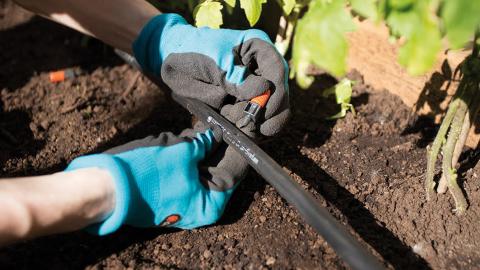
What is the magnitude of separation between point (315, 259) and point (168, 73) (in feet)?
2.56

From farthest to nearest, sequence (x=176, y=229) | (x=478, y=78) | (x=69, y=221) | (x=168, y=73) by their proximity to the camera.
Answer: (x=168, y=73) → (x=176, y=229) → (x=478, y=78) → (x=69, y=221)

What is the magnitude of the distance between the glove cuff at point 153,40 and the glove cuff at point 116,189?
22.1 inches

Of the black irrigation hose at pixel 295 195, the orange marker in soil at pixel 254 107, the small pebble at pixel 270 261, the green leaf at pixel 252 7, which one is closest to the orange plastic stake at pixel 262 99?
the orange marker in soil at pixel 254 107

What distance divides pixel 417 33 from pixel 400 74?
1049 millimetres

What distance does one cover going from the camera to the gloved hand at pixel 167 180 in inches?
49.6

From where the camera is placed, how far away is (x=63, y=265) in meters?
1.36

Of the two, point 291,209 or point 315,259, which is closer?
point 315,259

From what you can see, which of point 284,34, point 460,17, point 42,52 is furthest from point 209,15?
point 42,52

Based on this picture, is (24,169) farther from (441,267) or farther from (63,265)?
(441,267)

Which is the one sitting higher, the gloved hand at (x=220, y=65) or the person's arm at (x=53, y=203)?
the gloved hand at (x=220, y=65)

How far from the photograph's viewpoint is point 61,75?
216 centimetres

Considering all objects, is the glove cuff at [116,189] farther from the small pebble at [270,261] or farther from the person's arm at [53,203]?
the small pebble at [270,261]

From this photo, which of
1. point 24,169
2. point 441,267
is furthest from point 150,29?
point 441,267

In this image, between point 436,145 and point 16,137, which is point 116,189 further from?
point 436,145
